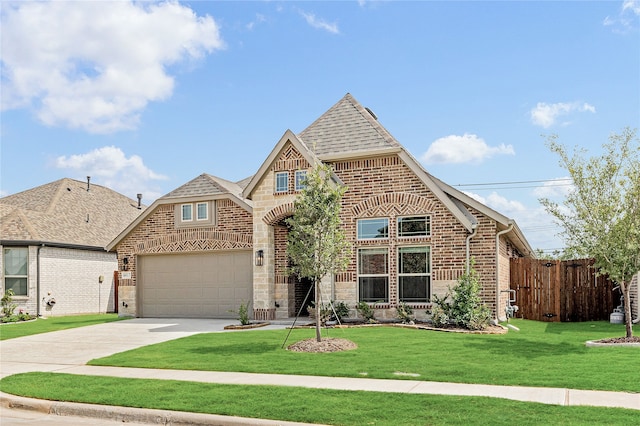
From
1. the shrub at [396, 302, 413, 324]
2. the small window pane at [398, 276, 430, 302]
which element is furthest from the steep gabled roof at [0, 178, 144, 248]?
the shrub at [396, 302, 413, 324]

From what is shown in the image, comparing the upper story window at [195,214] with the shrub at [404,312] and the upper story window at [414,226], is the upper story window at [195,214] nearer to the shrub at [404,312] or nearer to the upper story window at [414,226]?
the upper story window at [414,226]

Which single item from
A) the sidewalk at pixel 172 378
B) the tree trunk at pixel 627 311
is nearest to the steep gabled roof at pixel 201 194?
the sidewalk at pixel 172 378

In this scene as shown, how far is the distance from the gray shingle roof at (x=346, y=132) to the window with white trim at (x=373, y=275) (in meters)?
3.29

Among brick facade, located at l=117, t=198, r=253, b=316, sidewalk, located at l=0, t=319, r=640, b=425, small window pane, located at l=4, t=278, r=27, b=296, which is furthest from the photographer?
small window pane, located at l=4, t=278, r=27, b=296

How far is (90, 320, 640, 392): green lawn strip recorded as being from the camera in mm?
9727

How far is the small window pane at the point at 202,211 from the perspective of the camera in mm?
22711

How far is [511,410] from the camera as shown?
7438mm

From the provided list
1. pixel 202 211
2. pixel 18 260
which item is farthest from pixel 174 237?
pixel 18 260

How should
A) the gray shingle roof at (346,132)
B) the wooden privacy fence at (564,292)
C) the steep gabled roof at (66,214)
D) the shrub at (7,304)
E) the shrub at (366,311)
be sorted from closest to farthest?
the shrub at (366,311), the gray shingle roof at (346,132), the wooden privacy fence at (564,292), the shrub at (7,304), the steep gabled roof at (66,214)

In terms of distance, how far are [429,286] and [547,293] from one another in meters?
5.18

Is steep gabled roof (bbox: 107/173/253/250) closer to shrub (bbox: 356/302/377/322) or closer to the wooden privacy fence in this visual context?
shrub (bbox: 356/302/377/322)

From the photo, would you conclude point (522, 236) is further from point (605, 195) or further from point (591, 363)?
point (591, 363)

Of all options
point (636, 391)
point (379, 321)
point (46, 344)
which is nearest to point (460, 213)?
point (379, 321)

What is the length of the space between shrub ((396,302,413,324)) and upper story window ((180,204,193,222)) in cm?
909
